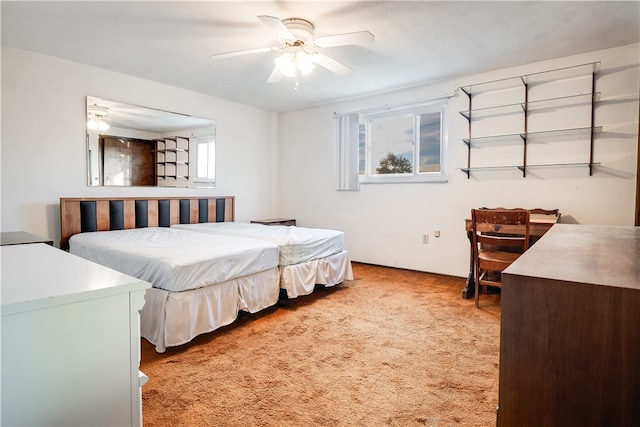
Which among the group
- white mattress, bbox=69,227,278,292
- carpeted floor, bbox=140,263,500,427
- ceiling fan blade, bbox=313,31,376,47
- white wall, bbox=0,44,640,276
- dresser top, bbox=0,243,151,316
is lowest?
carpeted floor, bbox=140,263,500,427

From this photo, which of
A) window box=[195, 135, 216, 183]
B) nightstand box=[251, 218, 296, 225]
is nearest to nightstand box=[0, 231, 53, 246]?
window box=[195, 135, 216, 183]

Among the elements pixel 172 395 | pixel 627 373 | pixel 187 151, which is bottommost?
pixel 172 395

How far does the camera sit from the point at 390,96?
429cm

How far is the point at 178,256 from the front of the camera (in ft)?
7.41

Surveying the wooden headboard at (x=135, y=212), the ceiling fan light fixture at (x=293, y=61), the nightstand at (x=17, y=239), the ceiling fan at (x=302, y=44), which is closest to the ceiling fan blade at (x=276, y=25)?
the ceiling fan at (x=302, y=44)

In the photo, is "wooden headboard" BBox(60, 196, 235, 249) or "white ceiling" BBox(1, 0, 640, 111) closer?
"white ceiling" BBox(1, 0, 640, 111)

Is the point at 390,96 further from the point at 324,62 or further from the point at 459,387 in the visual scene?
the point at 459,387

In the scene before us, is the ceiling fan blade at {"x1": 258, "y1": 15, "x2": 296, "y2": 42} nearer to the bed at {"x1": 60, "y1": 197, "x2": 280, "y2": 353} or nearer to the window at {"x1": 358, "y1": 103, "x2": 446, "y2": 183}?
the bed at {"x1": 60, "y1": 197, "x2": 280, "y2": 353}

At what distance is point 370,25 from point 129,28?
1.87 meters

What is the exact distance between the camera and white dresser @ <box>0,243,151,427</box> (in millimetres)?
724

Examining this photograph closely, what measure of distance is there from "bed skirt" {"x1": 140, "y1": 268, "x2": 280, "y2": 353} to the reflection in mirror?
2049 millimetres

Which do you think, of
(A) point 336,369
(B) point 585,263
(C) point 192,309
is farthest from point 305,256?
(B) point 585,263

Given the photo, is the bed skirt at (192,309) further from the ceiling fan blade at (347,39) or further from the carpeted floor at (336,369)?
the ceiling fan blade at (347,39)

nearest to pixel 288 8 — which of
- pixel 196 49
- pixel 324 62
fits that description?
pixel 324 62
